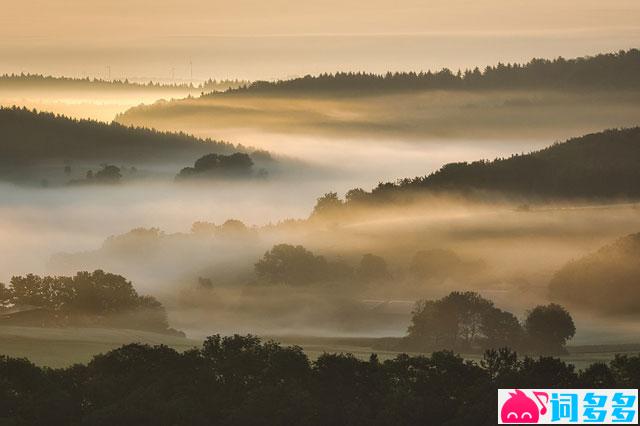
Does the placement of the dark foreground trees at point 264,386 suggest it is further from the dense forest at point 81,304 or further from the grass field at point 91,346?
the dense forest at point 81,304

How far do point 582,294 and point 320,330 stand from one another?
29887mm

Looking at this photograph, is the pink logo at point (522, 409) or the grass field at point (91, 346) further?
the grass field at point (91, 346)

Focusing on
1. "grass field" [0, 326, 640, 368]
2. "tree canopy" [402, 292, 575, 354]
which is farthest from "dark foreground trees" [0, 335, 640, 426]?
"tree canopy" [402, 292, 575, 354]

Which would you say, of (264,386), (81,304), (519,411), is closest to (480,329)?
(81,304)

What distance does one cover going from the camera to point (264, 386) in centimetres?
8575

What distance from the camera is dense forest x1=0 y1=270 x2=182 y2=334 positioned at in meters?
161

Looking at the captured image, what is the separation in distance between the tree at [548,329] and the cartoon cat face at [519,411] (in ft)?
215

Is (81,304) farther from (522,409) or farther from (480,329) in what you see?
(522,409)

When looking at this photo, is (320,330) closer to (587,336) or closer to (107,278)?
(107,278)

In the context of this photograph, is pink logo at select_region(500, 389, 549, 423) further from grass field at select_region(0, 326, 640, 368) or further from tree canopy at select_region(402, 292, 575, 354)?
tree canopy at select_region(402, 292, 575, 354)

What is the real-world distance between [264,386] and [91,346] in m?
42.1

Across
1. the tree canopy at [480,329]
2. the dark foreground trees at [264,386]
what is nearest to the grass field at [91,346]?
the tree canopy at [480,329]

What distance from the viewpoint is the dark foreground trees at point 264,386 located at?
8100 centimetres

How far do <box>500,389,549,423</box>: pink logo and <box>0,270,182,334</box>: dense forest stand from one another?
82.9 m
